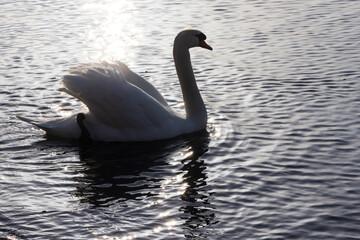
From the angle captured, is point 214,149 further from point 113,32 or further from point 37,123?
point 113,32

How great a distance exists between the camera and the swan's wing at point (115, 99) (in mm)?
10680

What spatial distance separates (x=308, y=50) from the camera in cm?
1593

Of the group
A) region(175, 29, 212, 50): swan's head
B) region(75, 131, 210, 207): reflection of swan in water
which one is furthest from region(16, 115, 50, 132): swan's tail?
region(175, 29, 212, 50): swan's head

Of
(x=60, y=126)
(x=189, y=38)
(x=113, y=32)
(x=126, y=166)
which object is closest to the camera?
(x=126, y=166)

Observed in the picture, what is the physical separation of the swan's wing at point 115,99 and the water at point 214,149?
416 mm

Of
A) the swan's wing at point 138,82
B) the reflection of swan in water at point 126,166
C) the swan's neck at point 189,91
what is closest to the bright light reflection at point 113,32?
the swan's wing at point 138,82

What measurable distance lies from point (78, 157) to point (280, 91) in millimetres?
4391

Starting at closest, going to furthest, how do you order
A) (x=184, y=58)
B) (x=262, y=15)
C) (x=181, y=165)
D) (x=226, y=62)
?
(x=181, y=165)
(x=184, y=58)
(x=226, y=62)
(x=262, y=15)

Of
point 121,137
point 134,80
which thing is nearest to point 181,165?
point 121,137

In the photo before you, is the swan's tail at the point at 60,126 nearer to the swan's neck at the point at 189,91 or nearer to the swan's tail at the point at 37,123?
the swan's tail at the point at 37,123

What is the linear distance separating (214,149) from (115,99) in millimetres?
1671

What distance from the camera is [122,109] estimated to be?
1073 centimetres

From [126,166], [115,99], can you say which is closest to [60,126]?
[115,99]

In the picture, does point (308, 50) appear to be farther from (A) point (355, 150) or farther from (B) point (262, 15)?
(A) point (355, 150)
